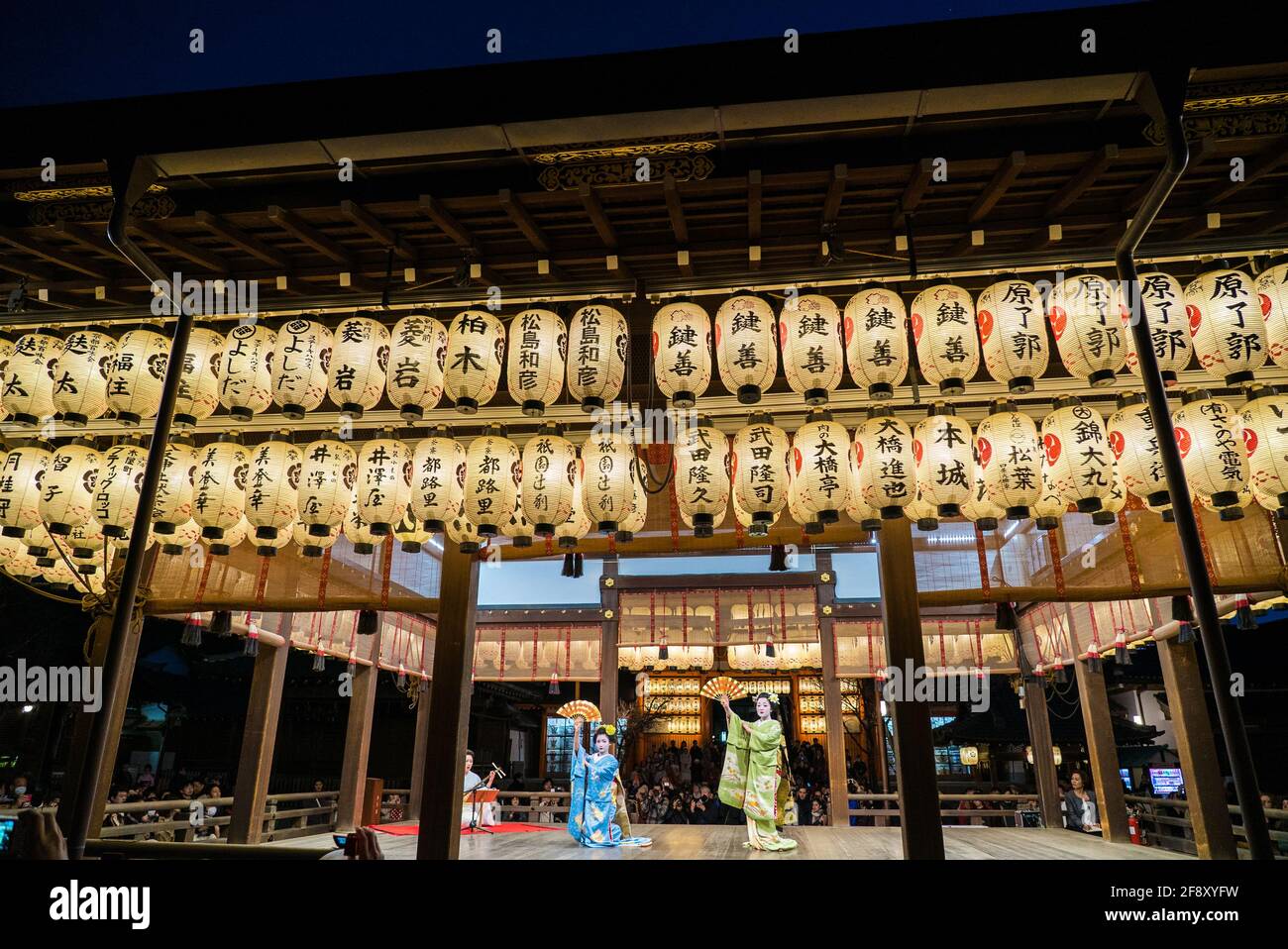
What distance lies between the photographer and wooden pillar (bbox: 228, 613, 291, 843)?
1058cm

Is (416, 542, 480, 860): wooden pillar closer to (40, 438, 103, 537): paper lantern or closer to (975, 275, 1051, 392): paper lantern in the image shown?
(40, 438, 103, 537): paper lantern

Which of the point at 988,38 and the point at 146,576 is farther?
the point at 146,576

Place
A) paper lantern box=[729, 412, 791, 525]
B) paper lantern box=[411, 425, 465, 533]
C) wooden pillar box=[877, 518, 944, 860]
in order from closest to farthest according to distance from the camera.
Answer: paper lantern box=[729, 412, 791, 525]
paper lantern box=[411, 425, 465, 533]
wooden pillar box=[877, 518, 944, 860]

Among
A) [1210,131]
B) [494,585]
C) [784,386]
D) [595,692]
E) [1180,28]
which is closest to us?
[1180,28]

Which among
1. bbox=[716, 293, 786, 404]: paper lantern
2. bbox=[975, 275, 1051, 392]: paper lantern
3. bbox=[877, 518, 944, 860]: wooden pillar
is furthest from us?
bbox=[877, 518, 944, 860]: wooden pillar

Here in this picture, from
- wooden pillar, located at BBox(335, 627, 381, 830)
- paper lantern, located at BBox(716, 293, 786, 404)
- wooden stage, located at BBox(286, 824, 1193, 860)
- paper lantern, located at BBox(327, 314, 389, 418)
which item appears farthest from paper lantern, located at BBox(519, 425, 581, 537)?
wooden pillar, located at BBox(335, 627, 381, 830)

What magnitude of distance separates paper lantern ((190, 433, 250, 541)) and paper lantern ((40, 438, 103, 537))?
→ 0.78 metres

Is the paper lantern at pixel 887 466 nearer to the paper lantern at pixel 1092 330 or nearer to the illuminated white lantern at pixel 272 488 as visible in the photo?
the paper lantern at pixel 1092 330

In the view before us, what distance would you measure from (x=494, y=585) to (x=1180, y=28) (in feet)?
51.4

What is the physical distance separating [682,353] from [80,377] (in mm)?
4226

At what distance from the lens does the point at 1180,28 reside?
3.20m
